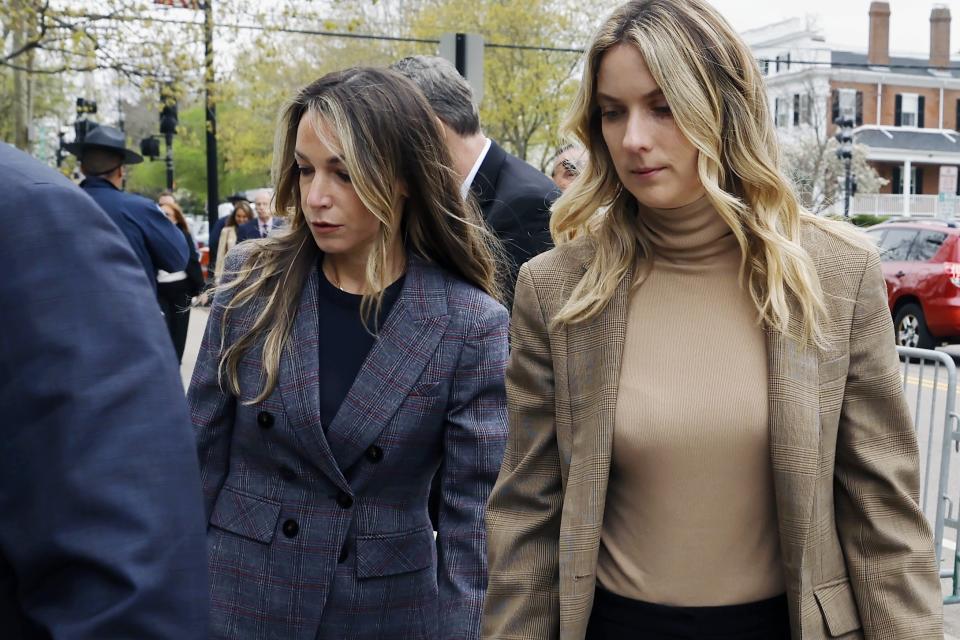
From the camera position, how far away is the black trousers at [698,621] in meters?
2.28

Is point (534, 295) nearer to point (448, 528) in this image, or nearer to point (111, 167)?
point (448, 528)

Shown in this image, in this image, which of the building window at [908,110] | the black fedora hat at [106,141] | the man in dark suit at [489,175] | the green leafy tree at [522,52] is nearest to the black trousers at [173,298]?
the black fedora hat at [106,141]

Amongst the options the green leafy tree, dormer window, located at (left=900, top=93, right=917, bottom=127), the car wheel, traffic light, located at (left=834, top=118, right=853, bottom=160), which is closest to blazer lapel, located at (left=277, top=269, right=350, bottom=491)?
the car wheel

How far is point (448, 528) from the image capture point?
283 cm

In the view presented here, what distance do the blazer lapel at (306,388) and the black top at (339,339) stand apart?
0.12 ft

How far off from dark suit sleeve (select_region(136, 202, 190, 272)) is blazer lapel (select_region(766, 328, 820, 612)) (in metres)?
6.81

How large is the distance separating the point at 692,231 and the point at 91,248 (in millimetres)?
1484

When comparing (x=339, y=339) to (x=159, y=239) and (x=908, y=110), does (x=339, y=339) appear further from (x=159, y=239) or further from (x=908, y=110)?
(x=908, y=110)

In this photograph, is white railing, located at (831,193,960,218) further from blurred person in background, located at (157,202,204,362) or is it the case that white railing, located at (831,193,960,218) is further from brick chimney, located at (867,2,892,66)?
blurred person in background, located at (157,202,204,362)

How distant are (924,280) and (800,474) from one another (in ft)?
47.1

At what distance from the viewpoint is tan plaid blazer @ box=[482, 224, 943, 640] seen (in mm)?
2240

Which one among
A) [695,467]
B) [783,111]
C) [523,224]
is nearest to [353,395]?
[695,467]

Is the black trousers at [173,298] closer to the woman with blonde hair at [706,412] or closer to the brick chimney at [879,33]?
the woman with blonde hair at [706,412]

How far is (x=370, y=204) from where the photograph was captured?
2809 millimetres
